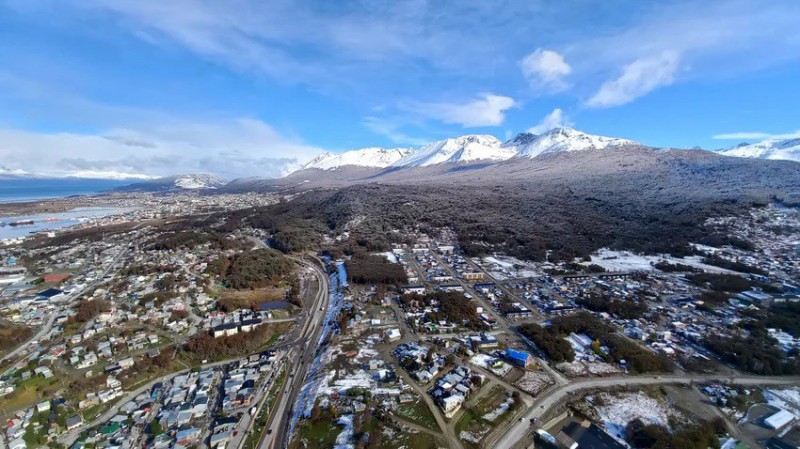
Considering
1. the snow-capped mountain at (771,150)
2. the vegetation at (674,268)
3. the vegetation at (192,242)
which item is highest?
the snow-capped mountain at (771,150)

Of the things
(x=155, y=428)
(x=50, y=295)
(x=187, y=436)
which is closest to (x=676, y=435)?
(x=187, y=436)

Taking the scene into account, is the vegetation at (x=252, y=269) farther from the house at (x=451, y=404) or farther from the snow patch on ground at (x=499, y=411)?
the snow patch on ground at (x=499, y=411)

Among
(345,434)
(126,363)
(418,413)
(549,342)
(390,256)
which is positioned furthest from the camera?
(390,256)

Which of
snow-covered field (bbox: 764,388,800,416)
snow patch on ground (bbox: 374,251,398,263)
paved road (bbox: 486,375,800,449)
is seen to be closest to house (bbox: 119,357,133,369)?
paved road (bbox: 486,375,800,449)

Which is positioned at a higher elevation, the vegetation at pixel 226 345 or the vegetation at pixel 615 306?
the vegetation at pixel 615 306

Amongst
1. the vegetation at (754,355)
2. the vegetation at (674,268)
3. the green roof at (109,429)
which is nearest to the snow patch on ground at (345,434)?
the green roof at (109,429)

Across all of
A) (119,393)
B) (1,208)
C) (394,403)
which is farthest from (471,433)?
(1,208)

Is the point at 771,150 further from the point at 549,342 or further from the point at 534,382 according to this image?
the point at 534,382
